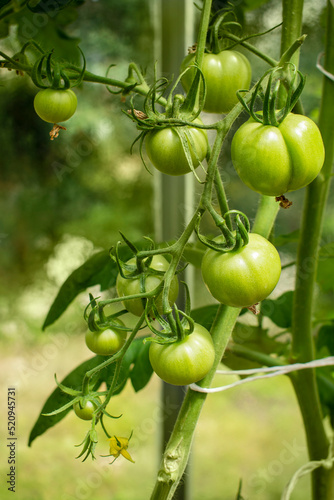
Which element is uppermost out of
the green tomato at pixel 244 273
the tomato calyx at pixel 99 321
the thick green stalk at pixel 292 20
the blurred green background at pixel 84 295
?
the thick green stalk at pixel 292 20

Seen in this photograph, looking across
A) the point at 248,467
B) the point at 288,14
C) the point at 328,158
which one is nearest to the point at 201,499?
the point at 248,467

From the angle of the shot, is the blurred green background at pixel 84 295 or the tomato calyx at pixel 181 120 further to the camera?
the blurred green background at pixel 84 295

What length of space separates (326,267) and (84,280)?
29cm

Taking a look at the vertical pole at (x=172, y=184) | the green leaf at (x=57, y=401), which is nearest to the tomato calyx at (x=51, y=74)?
the green leaf at (x=57, y=401)

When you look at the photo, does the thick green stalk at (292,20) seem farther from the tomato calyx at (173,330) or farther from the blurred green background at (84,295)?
the blurred green background at (84,295)

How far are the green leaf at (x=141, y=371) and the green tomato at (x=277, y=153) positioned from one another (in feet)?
0.83

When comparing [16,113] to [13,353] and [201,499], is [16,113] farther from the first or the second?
[201,499]

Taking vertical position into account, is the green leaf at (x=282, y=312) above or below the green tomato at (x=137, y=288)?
below

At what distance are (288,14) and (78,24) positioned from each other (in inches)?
18.1

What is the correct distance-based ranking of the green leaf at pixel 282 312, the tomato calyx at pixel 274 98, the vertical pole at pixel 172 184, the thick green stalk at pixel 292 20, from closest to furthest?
the tomato calyx at pixel 274 98, the thick green stalk at pixel 292 20, the green leaf at pixel 282 312, the vertical pole at pixel 172 184

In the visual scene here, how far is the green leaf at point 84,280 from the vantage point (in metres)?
0.40

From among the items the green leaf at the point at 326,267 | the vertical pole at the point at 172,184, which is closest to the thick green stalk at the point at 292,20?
the green leaf at the point at 326,267

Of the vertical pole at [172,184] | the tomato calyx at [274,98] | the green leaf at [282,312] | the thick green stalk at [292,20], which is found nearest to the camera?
the tomato calyx at [274,98]

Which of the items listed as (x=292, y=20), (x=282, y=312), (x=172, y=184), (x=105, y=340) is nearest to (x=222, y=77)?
(x=292, y=20)
